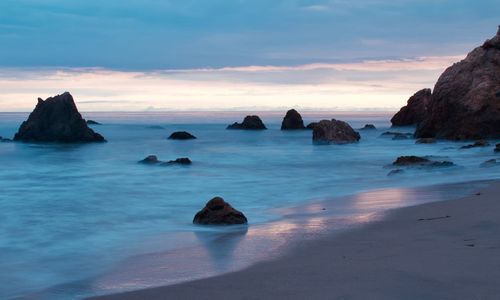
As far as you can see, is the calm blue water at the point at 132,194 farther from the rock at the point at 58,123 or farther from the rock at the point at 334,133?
the rock at the point at 58,123

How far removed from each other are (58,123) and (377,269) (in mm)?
42590

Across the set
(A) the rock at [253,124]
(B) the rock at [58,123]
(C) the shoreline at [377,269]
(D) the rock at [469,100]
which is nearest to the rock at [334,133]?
(D) the rock at [469,100]

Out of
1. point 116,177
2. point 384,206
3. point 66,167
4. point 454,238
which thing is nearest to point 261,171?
point 116,177

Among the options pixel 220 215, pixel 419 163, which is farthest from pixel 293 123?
pixel 220 215

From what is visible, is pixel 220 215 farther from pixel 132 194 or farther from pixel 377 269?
pixel 132 194

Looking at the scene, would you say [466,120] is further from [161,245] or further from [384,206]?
[161,245]

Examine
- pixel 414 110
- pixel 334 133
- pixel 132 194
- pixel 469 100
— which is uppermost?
pixel 469 100

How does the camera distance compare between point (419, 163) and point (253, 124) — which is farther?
point (253, 124)

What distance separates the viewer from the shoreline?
18.6 ft

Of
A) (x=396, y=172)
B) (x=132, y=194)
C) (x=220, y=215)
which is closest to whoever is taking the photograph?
(x=220, y=215)

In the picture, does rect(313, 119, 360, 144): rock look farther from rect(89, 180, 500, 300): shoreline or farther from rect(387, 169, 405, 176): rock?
rect(89, 180, 500, 300): shoreline

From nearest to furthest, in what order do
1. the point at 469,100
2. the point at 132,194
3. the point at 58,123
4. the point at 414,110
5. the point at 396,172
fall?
the point at 132,194 → the point at 396,172 → the point at 469,100 → the point at 58,123 → the point at 414,110

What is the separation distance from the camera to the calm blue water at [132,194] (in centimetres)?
892

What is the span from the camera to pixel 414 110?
6412 cm
